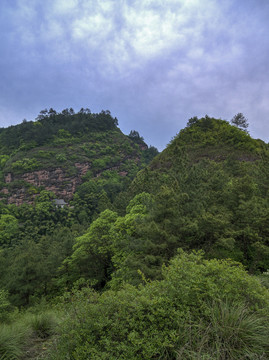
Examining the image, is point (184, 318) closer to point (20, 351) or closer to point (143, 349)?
point (143, 349)

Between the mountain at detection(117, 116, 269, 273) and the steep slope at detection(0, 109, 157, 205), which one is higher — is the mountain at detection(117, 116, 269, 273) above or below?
below

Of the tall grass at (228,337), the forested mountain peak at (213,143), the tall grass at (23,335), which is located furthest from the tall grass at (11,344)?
the forested mountain peak at (213,143)

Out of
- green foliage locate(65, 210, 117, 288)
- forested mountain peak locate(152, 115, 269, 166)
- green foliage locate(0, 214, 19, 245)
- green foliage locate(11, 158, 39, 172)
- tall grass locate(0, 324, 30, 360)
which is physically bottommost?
green foliage locate(0, 214, 19, 245)

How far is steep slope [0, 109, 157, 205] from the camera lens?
7612cm

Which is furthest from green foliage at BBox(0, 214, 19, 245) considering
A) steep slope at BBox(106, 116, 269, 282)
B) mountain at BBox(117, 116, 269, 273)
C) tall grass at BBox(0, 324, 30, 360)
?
tall grass at BBox(0, 324, 30, 360)

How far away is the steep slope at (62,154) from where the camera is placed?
76125 mm

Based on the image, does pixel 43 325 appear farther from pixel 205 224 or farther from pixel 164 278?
pixel 205 224

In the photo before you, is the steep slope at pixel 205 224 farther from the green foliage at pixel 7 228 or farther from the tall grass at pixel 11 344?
the green foliage at pixel 7 228

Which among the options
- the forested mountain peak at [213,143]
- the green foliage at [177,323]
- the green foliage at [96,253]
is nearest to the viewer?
the green foliage at [177,323]

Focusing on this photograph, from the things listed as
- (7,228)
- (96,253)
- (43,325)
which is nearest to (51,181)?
(7,228)

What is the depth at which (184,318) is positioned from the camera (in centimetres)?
362

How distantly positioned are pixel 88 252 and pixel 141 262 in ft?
31.3

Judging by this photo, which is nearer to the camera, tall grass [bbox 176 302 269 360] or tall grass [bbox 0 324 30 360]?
tall grass [bbox 176 302 269 360]

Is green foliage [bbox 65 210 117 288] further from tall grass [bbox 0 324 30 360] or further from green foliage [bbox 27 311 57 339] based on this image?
tall grass [bbox 0 324 30 360]
